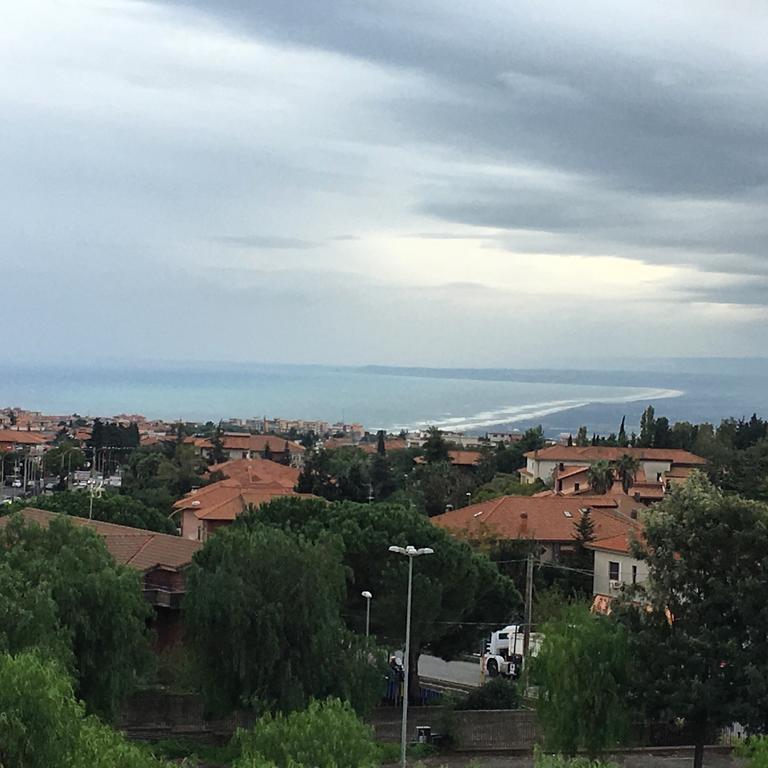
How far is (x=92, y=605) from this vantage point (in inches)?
1012

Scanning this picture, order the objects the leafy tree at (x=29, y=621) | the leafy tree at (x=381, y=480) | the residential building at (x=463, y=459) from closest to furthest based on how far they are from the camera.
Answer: the leafy tree at (x=29, y=621), the leafy tree at (x=381, y=480), the residential building at (x=463, y=459)

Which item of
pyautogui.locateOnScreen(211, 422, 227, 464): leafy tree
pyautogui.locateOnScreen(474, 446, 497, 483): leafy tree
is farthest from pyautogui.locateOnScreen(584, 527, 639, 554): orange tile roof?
pyautogui.locateOnScreen(211, 422, 227, 464): leafy tree

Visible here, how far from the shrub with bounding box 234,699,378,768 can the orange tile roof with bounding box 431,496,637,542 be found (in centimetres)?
3490

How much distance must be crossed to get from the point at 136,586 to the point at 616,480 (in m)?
58.6

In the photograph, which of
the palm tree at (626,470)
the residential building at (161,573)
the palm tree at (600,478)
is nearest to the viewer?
the residential building at (161,573)

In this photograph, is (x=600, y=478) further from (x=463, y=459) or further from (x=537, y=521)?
(x=463, y=459)

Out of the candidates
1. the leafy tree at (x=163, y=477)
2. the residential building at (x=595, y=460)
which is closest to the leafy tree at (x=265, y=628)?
the leafy tree at (x=163, y=477)

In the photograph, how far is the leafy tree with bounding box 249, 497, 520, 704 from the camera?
32969mm

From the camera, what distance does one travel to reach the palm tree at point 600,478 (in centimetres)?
7781

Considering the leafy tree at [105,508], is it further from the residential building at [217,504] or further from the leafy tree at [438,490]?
the leafy tree at [438,490]

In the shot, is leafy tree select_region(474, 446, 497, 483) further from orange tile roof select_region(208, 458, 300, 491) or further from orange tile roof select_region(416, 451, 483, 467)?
orange tile roof select_region(208, 458, 300, 491)

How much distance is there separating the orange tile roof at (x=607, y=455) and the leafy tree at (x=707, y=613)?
76353 millimetres

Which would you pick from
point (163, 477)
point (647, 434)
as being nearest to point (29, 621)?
point (163, 477)

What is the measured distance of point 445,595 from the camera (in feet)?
111
